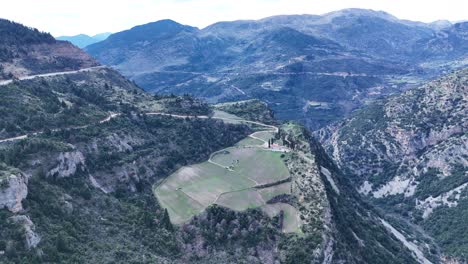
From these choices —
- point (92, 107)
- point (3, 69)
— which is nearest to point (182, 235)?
point (92, 107)

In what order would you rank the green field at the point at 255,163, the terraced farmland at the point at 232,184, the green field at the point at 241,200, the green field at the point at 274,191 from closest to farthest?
1. the green field at the point at 241,200
2. the terraced farmland at the point at 232,184
3. the green field at the point at 274,191
4. the green field at the point at 255,163

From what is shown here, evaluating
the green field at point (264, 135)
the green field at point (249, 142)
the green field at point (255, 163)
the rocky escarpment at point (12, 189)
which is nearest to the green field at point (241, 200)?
the green field at point (255, 163)

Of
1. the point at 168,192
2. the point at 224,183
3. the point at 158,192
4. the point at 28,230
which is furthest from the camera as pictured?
the point at 224,183

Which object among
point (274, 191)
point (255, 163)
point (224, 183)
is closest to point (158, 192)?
point (224, 183)

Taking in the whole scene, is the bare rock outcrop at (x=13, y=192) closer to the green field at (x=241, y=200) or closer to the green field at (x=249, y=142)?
the green field at (x=241, y=200)

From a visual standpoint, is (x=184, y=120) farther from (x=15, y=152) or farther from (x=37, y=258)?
(x=37, y=258)

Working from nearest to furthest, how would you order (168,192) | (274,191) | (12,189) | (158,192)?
(12,189) → (274,191) → (168,192) → (158,192)

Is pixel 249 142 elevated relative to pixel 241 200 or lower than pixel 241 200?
lower

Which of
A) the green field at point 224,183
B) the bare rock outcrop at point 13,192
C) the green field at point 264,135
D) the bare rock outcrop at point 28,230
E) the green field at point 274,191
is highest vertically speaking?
the bare rock outcrop at point 13,192

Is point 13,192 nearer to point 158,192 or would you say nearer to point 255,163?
point 158,192
